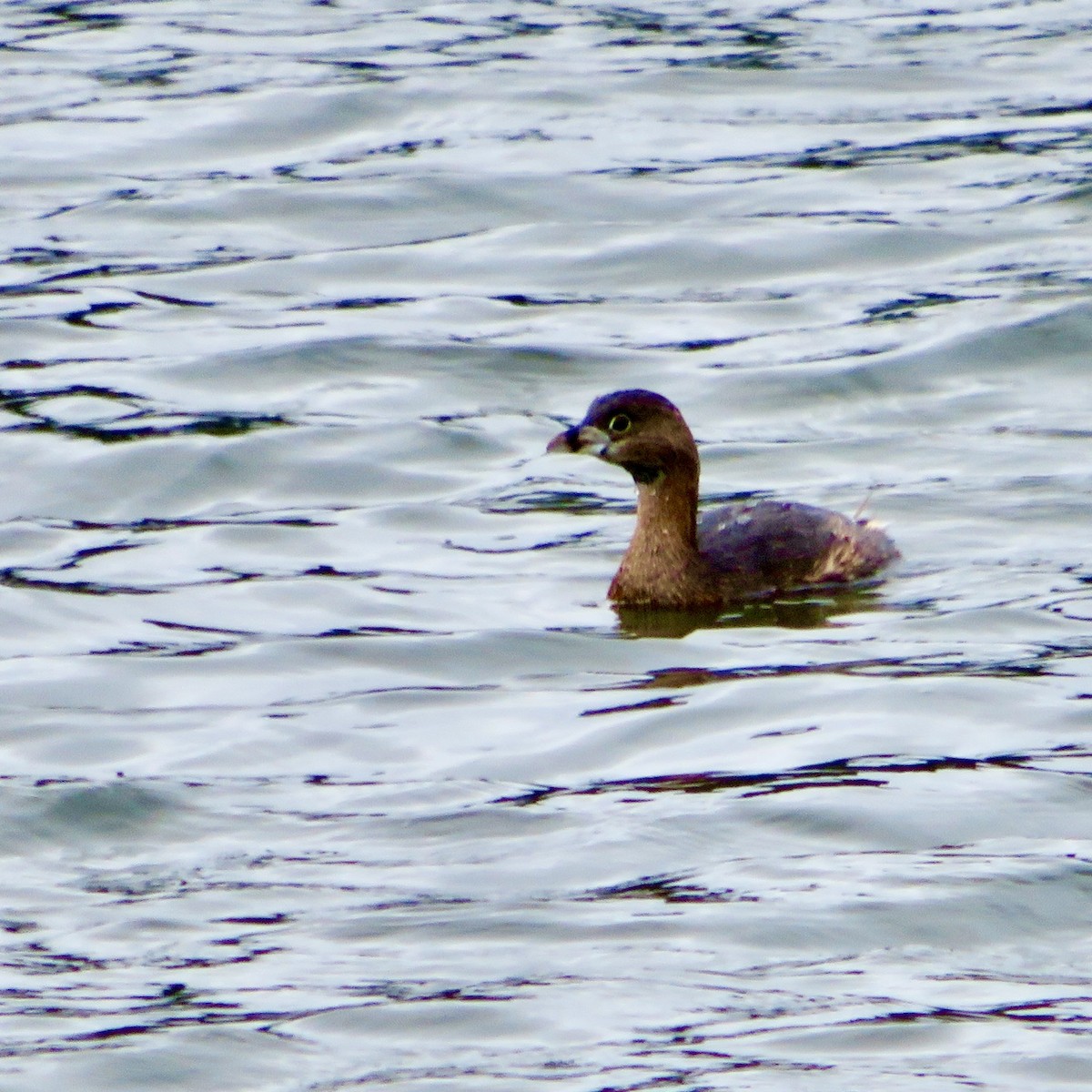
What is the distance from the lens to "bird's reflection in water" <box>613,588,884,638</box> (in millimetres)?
10438

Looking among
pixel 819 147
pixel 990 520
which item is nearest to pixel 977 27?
pixel 819 147

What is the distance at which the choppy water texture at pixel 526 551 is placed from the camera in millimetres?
6660

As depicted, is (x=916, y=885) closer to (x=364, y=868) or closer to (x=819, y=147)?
(x=364, y=868)

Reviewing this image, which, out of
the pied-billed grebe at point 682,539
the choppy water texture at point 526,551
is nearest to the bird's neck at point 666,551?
the pied-billed grebe at point 682,539

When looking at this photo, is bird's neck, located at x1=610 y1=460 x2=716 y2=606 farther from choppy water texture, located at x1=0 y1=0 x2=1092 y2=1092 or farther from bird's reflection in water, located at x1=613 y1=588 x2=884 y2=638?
choppy water texture, located at x1=0 y1=0 x2=1092 y2=1092

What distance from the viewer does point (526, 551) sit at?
449 inches

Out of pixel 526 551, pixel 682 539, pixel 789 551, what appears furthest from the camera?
pixel 526 551

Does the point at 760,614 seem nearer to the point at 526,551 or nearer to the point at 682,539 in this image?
the point at 682,539

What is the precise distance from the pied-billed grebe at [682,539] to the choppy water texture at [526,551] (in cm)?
18

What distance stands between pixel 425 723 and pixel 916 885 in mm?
2256

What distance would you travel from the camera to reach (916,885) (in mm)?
7305

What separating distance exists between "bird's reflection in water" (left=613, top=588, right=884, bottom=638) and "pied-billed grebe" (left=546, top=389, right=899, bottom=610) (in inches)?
1.7

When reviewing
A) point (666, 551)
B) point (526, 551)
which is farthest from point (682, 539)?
point (526, 551)

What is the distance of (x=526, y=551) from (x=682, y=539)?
0.88 meters
